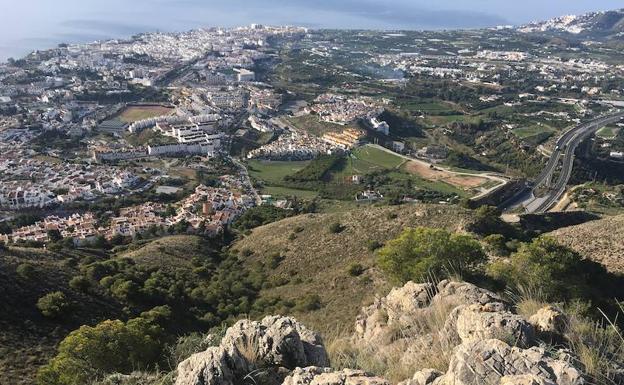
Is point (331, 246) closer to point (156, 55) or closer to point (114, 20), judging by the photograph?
point (156, 55)

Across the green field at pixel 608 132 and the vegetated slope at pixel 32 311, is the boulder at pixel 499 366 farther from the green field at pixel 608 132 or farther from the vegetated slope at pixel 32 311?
the green field at pixel 608 132

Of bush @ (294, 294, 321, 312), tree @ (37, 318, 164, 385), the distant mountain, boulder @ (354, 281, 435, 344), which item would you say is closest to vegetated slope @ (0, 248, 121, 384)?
tree @ (37, 318, 164, 385)

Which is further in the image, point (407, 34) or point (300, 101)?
point (407, 34)

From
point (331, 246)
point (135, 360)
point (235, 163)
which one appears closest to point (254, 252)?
point (331, 246)

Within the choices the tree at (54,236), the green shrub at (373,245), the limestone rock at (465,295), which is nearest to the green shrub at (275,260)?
the green shrub at (373,245)

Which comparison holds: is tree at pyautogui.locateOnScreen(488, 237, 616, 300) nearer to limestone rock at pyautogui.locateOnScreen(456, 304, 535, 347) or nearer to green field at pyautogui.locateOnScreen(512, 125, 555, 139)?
limestone rock at pyautogui.locateOnScreen(456, 304, 535, 347)

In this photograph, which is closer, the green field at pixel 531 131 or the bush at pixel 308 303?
the bush at pixel 308 303
